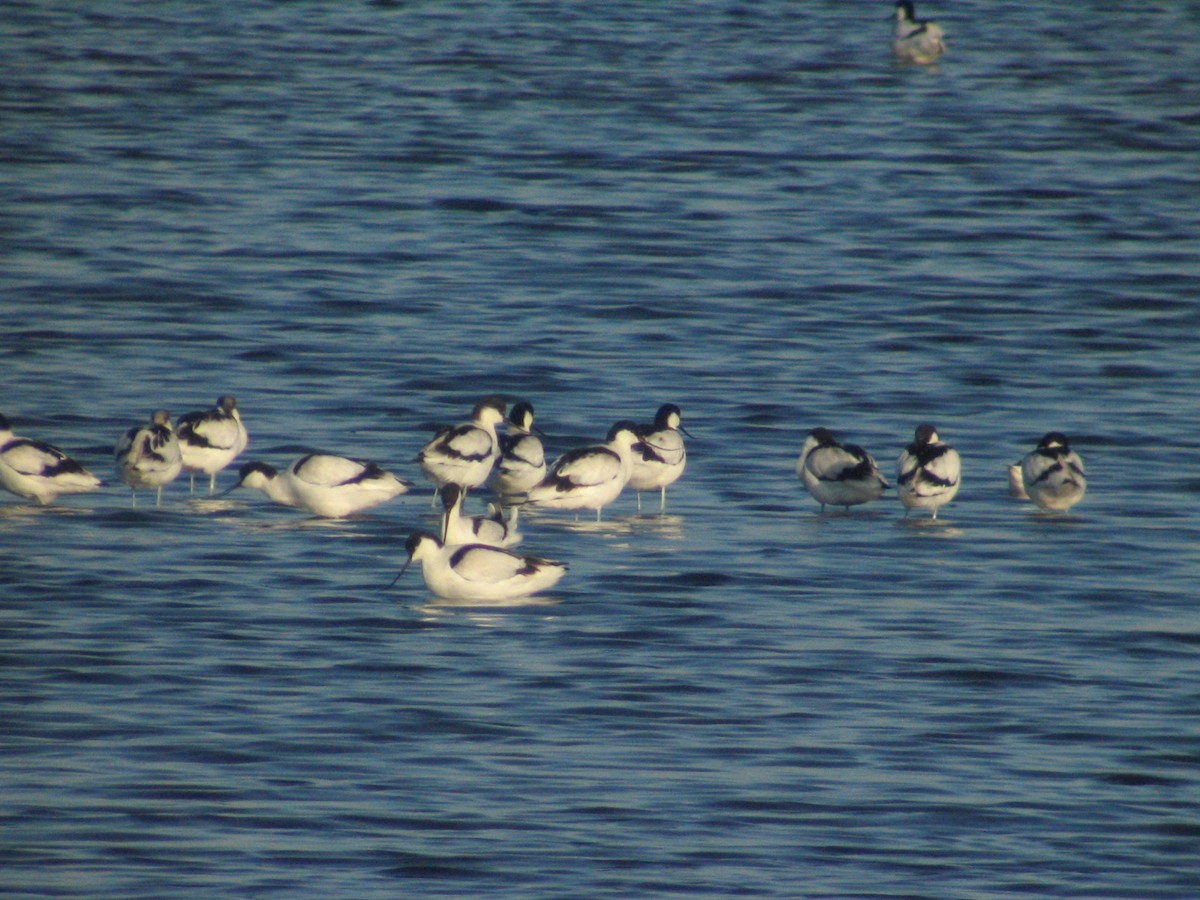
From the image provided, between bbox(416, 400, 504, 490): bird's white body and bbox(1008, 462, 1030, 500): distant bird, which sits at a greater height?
bbox(416, 400, 504, 490): bird's white body

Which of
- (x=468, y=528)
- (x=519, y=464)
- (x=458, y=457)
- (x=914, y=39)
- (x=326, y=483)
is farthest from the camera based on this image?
(x=914, y=39)

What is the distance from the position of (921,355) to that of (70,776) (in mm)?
14362

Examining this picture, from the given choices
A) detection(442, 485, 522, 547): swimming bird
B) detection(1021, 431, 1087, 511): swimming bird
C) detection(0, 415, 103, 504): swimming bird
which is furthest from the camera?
detection(1021, 431, 1087, 511): swimming bird

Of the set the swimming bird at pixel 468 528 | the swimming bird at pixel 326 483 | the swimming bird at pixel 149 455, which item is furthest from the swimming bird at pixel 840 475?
the swimming bird at pixel 149 455

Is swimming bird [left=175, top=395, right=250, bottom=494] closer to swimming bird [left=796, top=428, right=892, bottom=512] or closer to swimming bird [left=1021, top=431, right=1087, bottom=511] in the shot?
swimming bird [left=796, top=428, right=892, bottom=512]

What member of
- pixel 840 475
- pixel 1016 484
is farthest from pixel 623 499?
pixel 1016 484

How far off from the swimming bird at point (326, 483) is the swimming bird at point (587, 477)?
111cm

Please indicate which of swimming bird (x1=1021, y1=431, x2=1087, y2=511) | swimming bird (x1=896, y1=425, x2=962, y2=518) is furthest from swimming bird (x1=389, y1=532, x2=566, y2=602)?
swimming bird (x1=1021, y1=431, x2=1087, y2=511)

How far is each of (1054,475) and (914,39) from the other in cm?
2907

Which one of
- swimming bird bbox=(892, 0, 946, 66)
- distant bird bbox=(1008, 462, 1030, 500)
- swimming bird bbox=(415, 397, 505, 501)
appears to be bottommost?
distant bird bbox=(1008, 462, 1030, 500)

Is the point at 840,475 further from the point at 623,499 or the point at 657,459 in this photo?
the point at 623,499

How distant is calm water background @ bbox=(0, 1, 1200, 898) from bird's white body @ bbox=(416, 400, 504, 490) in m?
0.45

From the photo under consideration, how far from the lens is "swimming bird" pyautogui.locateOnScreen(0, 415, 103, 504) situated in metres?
16.8

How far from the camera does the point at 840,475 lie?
679 inches
